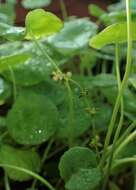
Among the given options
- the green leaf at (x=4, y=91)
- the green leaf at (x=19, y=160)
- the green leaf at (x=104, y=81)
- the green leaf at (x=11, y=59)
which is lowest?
the green leaf at (x=19, y=160)

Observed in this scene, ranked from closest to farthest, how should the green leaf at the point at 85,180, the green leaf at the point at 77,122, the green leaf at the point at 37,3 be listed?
the green leaf at the point at 85,180
the green leaf at the point at 77,122
the green leaf at the point at 37,3

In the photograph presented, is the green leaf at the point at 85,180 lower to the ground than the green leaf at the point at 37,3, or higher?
higher

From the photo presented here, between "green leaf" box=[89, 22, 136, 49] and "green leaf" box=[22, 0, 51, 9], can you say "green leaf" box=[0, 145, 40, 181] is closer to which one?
"green leaf" box=[89, 22, 136, 49]

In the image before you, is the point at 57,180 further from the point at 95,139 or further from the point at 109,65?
the point at 109,65

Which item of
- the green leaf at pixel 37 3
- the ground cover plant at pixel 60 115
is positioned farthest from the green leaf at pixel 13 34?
the green leaf at pixel 37 3

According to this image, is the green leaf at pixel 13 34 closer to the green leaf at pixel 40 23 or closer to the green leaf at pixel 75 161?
the green leaf at pixel 40 23

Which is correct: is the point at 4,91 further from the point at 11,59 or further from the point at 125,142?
the point at 125,142

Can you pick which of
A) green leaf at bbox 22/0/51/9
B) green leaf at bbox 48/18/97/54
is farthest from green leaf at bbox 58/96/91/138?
green leaf at bbox 22/0/51/9
